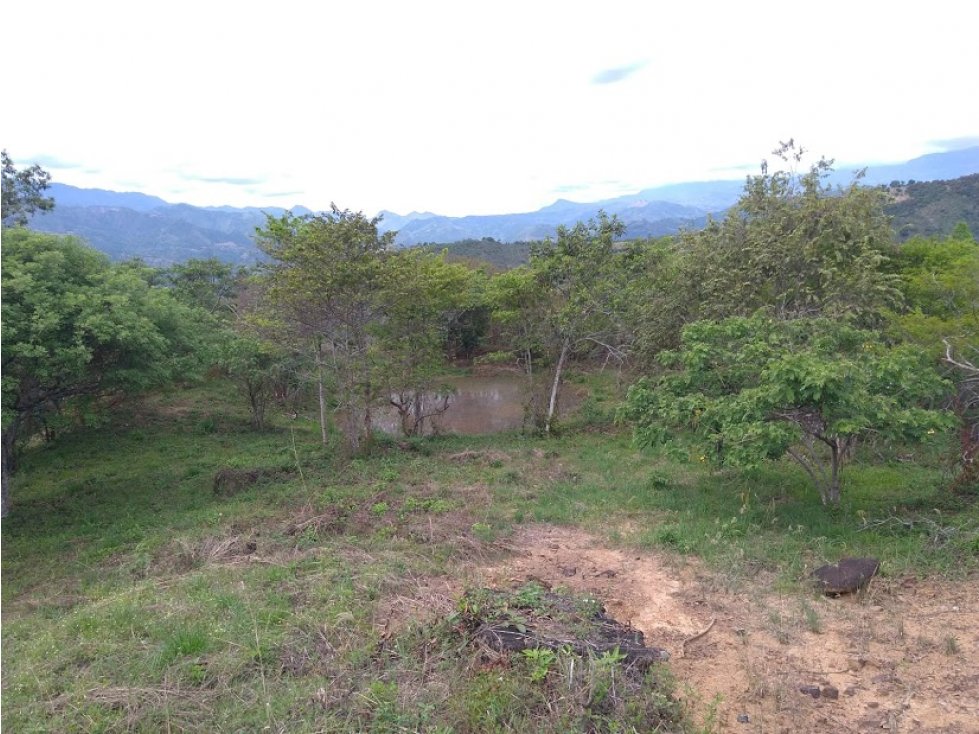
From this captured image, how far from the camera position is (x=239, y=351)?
54.0ft

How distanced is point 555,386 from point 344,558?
970 centimetres

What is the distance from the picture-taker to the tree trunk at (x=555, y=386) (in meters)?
15.7

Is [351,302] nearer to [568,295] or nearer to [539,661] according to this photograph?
[568,295]

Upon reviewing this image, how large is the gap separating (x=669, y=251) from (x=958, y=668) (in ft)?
40.9

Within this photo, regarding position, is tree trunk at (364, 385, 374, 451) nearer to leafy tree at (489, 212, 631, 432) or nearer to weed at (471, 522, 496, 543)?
leafy tree at (489, 212, 631, 432)

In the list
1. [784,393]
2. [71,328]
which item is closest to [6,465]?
[71,328]

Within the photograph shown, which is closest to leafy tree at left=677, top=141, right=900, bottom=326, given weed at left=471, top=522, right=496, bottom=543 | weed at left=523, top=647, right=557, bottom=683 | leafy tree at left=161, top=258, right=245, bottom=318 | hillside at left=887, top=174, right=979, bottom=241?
weed at left=471, top=522, right=496, bottom=543

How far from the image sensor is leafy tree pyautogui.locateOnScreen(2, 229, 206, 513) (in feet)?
27.7

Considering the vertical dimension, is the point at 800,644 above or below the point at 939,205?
below

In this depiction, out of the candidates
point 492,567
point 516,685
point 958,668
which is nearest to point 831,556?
point 958,668

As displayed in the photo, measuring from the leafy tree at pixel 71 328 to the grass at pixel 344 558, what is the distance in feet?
7.95

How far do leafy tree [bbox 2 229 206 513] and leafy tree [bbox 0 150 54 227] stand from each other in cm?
1219

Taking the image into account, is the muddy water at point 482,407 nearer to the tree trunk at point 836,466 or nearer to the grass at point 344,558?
the grass at point 344,558

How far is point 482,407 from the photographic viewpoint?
2255 cm
